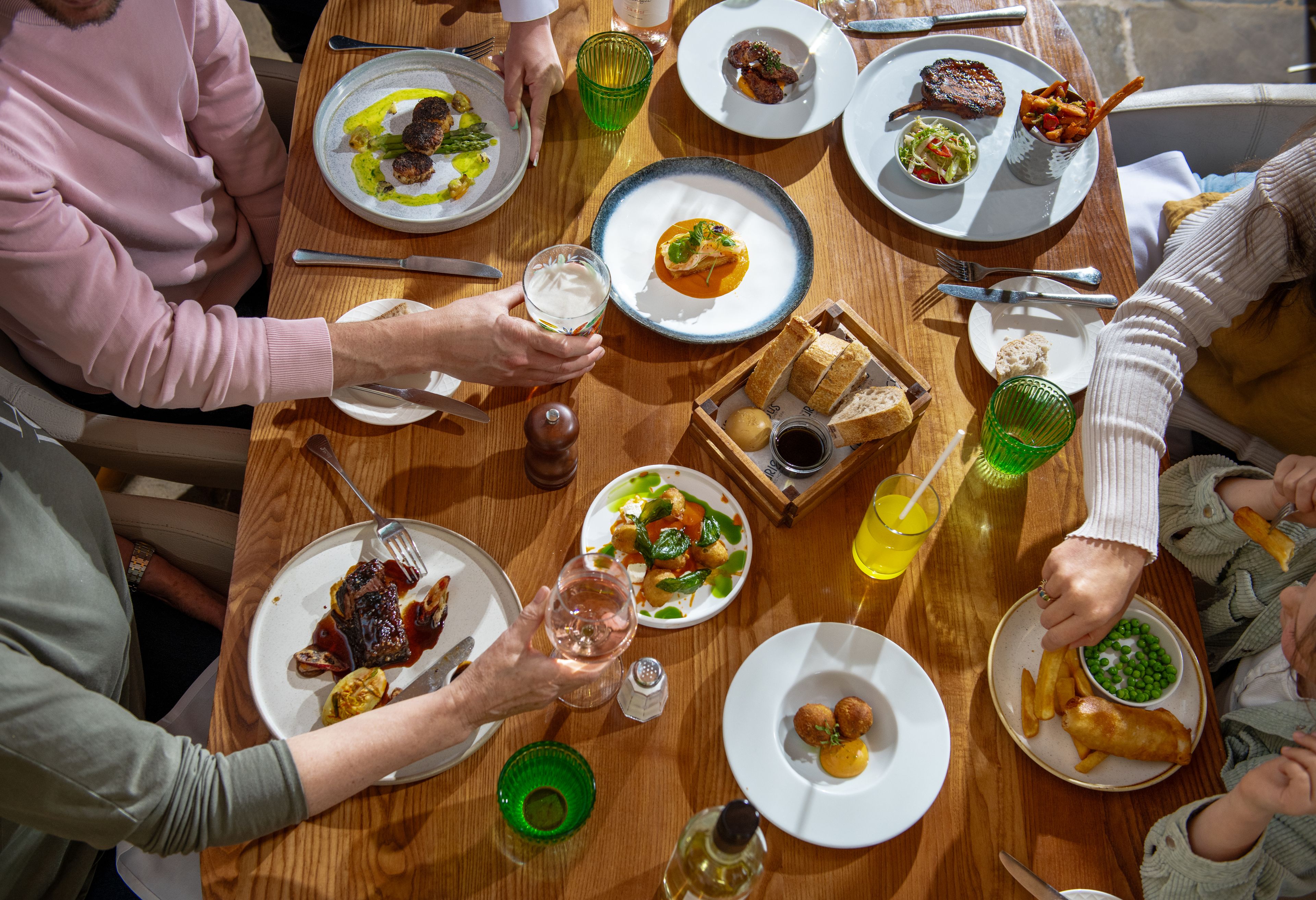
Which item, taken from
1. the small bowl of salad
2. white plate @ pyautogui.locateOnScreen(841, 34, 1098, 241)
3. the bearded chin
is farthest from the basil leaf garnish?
the bearded chin

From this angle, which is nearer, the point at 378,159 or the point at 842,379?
the point at 842,379

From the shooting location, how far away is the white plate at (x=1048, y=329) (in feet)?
5.61

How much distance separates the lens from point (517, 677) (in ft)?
4.20

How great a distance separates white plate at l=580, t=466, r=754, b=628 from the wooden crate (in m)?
0.06

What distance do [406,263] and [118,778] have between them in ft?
3.46

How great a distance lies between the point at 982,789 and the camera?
138 cm

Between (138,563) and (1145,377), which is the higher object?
(1145,377)

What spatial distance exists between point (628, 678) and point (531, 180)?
1.14 m

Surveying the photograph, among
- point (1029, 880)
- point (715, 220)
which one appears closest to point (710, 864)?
point (1029, 880)

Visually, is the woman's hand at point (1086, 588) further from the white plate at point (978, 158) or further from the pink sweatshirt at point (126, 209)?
the pink sweatshirt at point (126, 209)

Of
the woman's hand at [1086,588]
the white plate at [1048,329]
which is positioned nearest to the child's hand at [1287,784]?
the woman's hand at [1086,588]

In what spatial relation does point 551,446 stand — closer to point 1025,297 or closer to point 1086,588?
point 1086,588

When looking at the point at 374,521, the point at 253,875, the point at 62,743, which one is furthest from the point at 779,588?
the point at 62,743

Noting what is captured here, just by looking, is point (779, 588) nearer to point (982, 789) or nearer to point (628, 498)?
point (628, 498)
